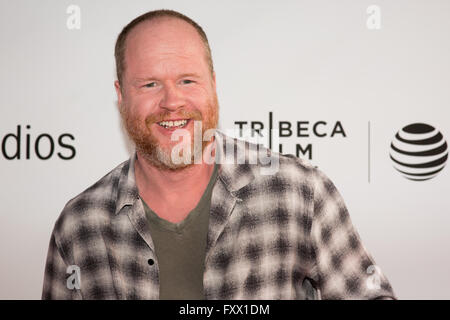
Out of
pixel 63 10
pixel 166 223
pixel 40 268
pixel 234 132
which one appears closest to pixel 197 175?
pixel 166 223

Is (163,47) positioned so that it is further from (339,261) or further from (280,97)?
(339,261)

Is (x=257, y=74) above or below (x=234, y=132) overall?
above

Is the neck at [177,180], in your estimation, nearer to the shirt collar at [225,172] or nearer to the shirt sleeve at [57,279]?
the shirt collar at [225,172]

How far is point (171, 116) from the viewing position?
1.39 metres

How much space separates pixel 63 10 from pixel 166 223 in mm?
1153

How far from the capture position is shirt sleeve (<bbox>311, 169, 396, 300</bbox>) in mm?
1357

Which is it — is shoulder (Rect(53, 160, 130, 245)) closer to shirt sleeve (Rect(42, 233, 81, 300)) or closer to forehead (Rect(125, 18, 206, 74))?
shirt sleeve (Rect(42, 233, 81, 300))

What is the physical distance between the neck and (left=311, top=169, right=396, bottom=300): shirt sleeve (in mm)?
407

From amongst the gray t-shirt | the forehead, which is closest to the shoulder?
the gray t-shirt
